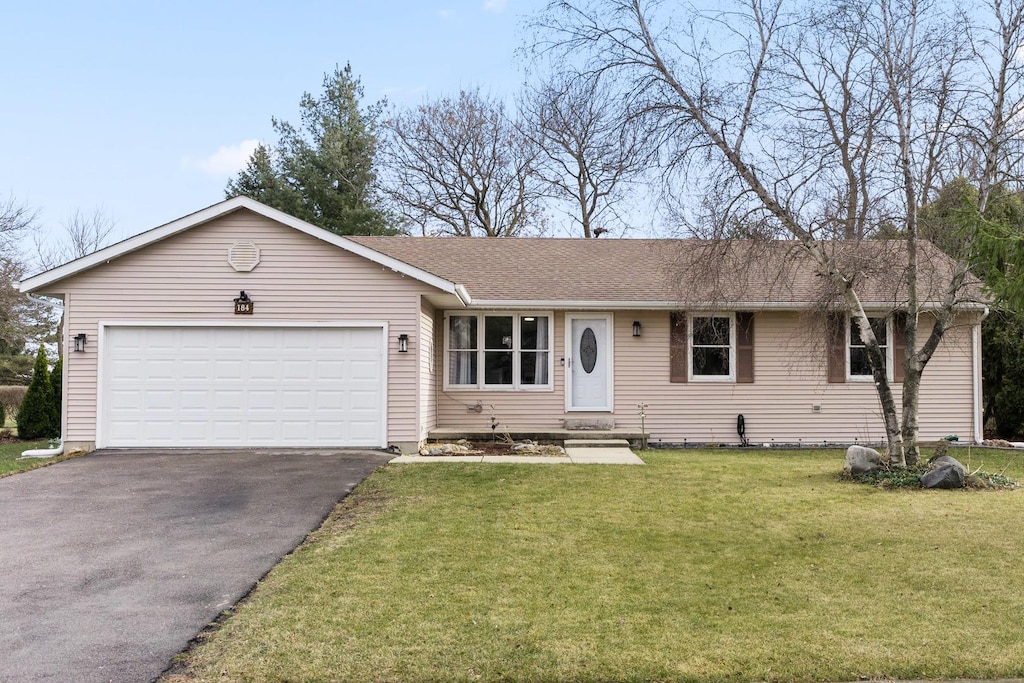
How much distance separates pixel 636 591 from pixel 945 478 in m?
5.77

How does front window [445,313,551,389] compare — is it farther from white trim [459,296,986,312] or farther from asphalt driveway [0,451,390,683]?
asphalt driveway [0,451,390,683]

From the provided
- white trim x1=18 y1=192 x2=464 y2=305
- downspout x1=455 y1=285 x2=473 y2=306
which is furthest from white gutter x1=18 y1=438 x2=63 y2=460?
downspout x1=455 y1=285 x2=473 y2=306

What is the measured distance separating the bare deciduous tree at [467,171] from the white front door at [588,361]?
44.2ft

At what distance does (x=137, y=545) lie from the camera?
6227 mm

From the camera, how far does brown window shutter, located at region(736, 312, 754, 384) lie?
541 inches

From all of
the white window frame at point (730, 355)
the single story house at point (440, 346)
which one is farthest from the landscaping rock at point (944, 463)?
the white window frame at point (730, 355)

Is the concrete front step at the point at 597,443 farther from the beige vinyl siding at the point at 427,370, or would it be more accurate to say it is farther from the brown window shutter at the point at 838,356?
the brown window shutter at the point at 838,356

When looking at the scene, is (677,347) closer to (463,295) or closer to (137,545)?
(463,295)

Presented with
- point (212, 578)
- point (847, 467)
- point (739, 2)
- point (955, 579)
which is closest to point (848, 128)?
point (739, 2)

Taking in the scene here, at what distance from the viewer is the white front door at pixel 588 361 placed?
13656mm

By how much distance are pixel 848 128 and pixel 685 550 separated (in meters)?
6.09

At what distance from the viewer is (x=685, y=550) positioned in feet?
19.3

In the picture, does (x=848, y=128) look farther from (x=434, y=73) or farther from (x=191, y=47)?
(x=434, y=73)

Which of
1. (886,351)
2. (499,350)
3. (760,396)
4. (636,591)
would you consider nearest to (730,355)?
(760,396)
